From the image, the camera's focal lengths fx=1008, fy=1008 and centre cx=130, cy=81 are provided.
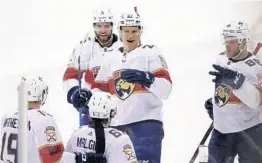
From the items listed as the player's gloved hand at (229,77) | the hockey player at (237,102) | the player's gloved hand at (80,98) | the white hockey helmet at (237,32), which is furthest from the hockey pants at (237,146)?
the player's gloved hand at (80,98)

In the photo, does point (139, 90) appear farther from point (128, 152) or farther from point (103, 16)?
point (128, 152)

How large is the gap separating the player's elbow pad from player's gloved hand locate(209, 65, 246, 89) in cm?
2


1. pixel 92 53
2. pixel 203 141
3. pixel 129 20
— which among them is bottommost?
pixel 203 141

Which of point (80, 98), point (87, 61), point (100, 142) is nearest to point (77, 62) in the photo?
point (87, 61)

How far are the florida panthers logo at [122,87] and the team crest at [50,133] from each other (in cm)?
44

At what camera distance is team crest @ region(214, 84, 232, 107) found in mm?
4168

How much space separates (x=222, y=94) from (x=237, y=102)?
0.07m

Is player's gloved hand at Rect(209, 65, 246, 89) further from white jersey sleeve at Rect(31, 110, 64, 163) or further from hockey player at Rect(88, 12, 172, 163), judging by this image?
white jersey sleeve at Rect(31, 110, 64, 163)

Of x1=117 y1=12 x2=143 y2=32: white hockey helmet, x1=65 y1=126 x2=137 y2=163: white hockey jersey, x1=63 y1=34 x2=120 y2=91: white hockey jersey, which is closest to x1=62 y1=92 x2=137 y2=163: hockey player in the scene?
x1=65 y1=126 x2=137 y2=163: white hockey jersey

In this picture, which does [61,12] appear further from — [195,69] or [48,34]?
[195,69]

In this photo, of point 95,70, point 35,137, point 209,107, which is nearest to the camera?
point 35,137

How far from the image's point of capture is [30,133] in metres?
3.88

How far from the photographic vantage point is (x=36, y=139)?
3900 millimetres

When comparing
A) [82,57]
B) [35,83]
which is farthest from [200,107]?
[35,83]
